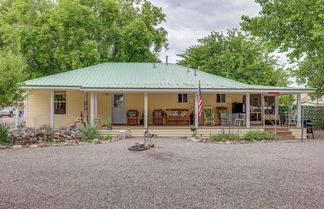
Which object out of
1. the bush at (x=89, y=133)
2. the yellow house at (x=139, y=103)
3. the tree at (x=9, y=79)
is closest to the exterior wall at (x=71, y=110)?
the yellow house at (x=139, y=103)

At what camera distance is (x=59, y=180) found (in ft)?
17.8

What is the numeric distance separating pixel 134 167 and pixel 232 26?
25.1m

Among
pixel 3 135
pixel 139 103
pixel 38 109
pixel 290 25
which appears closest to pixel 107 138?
pixel 139 103

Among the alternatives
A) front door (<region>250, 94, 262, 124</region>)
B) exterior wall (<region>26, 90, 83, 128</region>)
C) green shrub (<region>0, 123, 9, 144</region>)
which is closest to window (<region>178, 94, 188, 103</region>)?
front door (<region>250, 94, 262, 124</region>)

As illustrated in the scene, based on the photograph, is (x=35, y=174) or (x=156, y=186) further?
(x=35, y=174)

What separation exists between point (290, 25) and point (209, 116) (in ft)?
22.0

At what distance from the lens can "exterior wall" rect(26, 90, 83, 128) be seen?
47.7 ft

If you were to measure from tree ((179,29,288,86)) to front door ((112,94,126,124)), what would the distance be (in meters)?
13.0

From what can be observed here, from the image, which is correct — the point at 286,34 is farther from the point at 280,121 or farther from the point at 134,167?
the point at 134,167

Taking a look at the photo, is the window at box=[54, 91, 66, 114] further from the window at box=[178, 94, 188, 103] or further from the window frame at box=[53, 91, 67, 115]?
the window at box=[178, 94, 188, 103]

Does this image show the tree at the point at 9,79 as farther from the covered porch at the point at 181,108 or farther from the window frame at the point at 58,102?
the covered porch at the point at 181,108

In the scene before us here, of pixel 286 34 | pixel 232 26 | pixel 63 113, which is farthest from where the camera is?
pixel 232 26

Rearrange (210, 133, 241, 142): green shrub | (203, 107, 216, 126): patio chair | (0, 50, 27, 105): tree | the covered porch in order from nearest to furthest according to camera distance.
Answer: (0, 50, 27, 105): tree
(210, 133, 241, 142): green shrub
(203, 107, 216, 126): patio chair
the covered porch

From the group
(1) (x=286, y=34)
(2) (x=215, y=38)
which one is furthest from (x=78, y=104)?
(2) (x=215, y=38)
